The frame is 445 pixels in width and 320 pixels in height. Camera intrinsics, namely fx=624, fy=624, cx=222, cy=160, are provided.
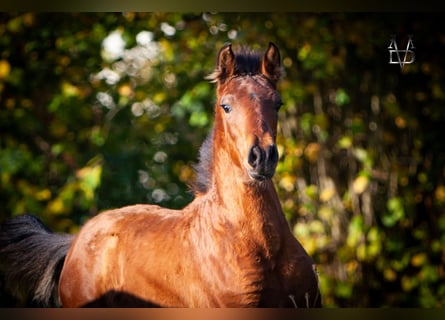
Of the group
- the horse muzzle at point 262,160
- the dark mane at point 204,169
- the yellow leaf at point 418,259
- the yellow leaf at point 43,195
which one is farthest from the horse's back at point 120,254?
the yellow leaf at point 418,259

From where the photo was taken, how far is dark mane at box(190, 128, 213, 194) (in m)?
3.42

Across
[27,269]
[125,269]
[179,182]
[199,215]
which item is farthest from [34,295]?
[179,182]

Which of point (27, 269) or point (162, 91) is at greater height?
point (162, 91)

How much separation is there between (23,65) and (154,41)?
1114mm

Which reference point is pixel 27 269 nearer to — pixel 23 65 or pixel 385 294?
pixel 23 65

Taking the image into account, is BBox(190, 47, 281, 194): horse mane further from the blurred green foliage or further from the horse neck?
the blurred green foliage

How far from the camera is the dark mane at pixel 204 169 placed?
3422 mm

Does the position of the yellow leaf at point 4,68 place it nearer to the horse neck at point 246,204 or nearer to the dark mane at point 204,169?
the dark mane at point 204,169

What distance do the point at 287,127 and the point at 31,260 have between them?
2.47 metres

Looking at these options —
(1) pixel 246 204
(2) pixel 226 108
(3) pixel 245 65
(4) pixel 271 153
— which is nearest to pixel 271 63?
(3) pixel 245 65

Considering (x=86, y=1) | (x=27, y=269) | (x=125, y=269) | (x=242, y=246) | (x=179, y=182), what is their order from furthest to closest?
1. (x=179, y=182)
2. (x=86, y=1)
3. (x=27, y=269)
4. (x=125, y=269)
5. (x=242, y=246)

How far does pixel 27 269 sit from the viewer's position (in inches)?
145

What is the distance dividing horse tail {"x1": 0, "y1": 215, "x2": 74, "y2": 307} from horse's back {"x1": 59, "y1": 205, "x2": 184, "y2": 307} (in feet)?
0.31

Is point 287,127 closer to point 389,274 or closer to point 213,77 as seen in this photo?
point 389,274
